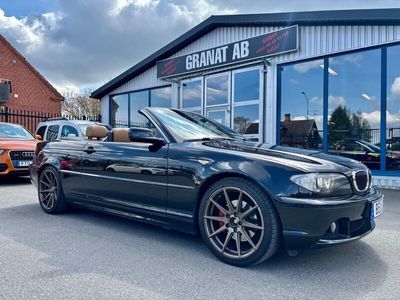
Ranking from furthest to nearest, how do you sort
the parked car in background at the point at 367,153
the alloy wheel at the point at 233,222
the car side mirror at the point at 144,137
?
the parked car in background at the point at 367,153 < the car side mirror at the point at 144,137 < the alloy wheel at the point at 233,222

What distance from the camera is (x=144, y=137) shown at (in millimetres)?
3744

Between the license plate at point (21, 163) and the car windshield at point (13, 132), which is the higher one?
the car windshield at point (13, 132)

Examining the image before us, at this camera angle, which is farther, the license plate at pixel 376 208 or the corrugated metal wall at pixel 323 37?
the corrugated metal wall at pixel 323 37

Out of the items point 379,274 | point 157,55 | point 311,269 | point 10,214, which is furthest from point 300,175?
point 157,55

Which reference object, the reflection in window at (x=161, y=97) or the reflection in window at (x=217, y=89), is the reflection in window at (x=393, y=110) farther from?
the reflection in window at (x=161, y=97)

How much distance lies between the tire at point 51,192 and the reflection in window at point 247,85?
6.80 metres

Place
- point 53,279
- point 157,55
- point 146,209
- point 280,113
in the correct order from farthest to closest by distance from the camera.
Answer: point 157,55 < point 280,113 < point 146,209 < point 53,279

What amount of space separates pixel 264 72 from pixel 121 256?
26.3 ft

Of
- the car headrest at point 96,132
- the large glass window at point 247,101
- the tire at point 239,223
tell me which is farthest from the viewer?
the large glass window at point 247,101

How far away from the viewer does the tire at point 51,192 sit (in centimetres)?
518

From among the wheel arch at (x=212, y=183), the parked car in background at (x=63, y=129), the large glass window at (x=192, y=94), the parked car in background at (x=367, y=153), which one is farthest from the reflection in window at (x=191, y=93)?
the wheel arch at (x=212, y=183)

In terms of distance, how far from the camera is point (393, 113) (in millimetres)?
8617

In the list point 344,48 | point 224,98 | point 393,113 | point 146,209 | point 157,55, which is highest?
point 157,55

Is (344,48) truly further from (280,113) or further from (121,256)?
(121,256)
